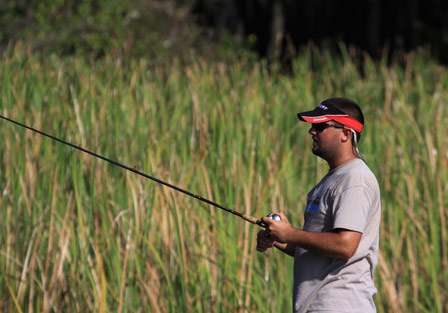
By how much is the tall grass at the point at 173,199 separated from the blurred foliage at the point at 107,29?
19.8 feet

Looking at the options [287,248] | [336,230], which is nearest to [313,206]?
[336,230]

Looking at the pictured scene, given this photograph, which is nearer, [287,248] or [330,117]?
[330,117]

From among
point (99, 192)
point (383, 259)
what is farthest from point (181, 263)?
point (383, 259)

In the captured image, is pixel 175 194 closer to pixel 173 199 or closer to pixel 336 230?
pixel 173 199

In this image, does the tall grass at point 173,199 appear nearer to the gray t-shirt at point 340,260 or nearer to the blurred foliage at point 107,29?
the gray t-shirt at point 340,260

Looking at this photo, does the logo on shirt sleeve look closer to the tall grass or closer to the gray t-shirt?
the gray t-shirt

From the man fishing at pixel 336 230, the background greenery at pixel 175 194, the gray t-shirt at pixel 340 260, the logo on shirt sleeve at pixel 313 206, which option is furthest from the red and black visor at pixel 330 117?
the background greenery at pixel 175 194

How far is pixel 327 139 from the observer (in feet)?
11.5

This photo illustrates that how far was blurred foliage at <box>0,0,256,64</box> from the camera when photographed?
13.2 m

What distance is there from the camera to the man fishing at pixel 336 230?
11.0 ft

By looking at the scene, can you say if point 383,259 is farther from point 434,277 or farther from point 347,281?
point 347,281

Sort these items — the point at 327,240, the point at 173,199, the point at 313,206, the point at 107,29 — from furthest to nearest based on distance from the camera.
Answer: the point at 107,29 → the point at 173,199 → the point at 313,206 → the point at 327,240

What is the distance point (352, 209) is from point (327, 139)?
256 mm

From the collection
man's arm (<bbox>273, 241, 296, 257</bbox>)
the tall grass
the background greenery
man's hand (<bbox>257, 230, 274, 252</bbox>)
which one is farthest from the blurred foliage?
man's hand (<bbox>257, 230, 274, 252</bbox>)
